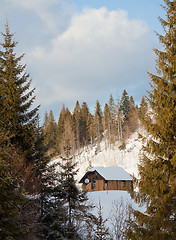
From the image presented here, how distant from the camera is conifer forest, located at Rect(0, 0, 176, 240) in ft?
25.2

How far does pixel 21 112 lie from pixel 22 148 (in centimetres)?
314

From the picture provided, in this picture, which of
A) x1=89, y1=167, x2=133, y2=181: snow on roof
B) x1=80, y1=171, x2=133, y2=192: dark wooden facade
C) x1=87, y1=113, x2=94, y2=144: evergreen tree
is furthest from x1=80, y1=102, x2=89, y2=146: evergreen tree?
x1=80, y1=171, x2=133, y2=192: dark wooden facade

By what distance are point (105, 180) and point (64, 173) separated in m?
24.6

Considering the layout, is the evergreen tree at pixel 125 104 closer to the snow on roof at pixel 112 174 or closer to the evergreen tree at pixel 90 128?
the evergreen tree at pixel 90 128

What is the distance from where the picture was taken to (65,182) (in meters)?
16.5

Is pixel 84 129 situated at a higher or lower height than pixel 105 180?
higher

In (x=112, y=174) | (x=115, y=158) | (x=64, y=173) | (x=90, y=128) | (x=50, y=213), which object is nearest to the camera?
(x=50, y=213)

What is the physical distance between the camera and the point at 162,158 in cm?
855

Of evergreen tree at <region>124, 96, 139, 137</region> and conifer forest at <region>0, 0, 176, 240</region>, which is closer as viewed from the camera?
conifer forest at <region>0, 0, 176, 240</region>

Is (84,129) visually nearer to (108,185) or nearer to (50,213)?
(108,185)

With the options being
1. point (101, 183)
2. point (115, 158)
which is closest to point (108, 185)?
point (101, 183)

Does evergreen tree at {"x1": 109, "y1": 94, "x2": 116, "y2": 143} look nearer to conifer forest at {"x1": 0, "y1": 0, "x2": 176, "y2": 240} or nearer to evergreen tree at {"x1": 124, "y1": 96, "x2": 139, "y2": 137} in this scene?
evergreen tree at {"x1": 124, "y1": 96, "x2": 139, "y2": 137}

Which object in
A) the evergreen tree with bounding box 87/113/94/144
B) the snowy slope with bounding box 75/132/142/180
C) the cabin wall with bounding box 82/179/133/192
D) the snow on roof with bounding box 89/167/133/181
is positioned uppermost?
the evergreen tree with bounding box 87/113/94/144

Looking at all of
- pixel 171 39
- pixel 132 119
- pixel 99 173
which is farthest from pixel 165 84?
pixel 132 119
